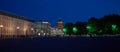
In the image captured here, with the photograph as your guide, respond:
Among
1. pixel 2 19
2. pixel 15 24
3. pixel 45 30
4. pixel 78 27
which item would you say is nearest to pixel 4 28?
pixel 2 19

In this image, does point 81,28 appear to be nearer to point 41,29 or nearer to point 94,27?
point 94,27

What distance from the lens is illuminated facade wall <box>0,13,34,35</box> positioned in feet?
320

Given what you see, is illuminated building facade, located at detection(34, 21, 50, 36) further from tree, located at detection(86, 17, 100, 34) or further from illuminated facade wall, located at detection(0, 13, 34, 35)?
tree, located at detection(86, 17, 100, 34)

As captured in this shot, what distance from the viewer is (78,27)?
417ft

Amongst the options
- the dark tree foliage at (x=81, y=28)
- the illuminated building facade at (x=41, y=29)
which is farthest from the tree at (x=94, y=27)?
the illuminated building facade at (x=41, y=29)

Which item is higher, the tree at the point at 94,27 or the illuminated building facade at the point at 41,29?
the illuminated building facade at the point at 41,29

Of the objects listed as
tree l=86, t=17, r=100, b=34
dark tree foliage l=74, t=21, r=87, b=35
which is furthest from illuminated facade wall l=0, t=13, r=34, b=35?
tree l=86, t=17, r=100, b=34

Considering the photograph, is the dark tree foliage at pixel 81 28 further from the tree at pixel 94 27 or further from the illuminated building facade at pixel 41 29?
the illuminated building facade at pixel 41 29

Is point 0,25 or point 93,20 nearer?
point 0,25

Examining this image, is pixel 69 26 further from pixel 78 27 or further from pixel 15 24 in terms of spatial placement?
→ pixel 15 24

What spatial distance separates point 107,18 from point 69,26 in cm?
3927

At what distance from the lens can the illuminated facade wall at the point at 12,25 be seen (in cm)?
9769

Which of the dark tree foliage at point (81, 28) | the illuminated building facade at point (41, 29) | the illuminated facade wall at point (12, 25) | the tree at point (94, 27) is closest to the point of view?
the illuminated facade wall at point (12, 25)

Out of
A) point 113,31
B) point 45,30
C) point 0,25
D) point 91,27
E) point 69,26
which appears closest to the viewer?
point 0,25
